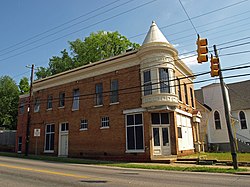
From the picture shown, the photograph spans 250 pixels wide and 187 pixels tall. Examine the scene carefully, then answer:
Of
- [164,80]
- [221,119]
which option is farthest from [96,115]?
[221,119]

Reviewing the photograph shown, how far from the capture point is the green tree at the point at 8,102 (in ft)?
153

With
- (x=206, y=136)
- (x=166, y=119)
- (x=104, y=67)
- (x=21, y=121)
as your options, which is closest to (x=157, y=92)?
(x=166, y=119)

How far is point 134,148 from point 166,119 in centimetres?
371

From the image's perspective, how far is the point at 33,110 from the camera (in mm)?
30281

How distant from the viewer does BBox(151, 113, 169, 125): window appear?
20078 millimetres

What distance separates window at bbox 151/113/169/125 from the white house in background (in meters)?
11.0

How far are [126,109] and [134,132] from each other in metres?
2.19

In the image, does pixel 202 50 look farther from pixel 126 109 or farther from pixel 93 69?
pixel 93 69

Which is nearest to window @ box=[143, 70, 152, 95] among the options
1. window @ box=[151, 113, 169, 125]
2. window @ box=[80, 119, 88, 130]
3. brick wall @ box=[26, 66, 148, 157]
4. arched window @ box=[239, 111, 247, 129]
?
brick wall @ box=[26, 66, 148, 157]

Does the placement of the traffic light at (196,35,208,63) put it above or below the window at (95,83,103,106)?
below

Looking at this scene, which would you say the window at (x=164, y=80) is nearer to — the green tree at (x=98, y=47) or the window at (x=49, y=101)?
the window at (x=49, y=101)

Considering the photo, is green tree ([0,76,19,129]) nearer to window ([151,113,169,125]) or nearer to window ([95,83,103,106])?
window ([95,83,103,106])

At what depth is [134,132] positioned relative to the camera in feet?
67.0

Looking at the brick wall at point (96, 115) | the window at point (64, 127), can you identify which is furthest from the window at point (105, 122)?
the window at point (64, 127)
